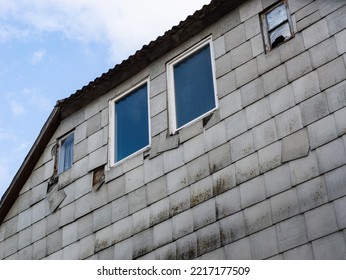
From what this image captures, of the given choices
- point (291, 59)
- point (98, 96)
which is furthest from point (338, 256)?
point (98, 96)

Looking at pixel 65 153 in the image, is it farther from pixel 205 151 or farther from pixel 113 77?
pixel 205 151

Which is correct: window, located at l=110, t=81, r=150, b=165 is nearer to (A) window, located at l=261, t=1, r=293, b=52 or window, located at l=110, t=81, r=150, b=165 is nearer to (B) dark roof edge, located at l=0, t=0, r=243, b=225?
(B) dark roof edge, located at l=0, t=0, r=243, b=225

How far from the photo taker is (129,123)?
10.4 m

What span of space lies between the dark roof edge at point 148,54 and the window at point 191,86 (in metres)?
0.29

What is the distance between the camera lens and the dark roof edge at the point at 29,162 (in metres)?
11.5

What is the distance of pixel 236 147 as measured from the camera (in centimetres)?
847

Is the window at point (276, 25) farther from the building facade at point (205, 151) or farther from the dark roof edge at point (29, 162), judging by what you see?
the dark roof edge at point (29, 162)

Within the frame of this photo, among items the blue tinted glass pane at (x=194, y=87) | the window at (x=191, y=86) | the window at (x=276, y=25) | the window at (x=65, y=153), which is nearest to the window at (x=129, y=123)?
the window at (x=191, y=86)

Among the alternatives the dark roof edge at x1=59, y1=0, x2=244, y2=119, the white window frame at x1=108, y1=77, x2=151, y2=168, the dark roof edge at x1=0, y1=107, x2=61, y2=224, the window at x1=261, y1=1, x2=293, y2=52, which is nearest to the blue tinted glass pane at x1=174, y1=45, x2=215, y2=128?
the dark roof edge at x1=59, y1=0, x2=244, y2=119

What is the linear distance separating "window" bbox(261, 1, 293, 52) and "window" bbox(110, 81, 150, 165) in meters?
2.33

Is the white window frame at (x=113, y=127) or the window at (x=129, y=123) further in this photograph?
the window at (x=129, y=123)

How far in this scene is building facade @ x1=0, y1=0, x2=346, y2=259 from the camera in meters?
7.61

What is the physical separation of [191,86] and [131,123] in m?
1.30

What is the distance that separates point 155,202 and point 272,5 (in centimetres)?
324
